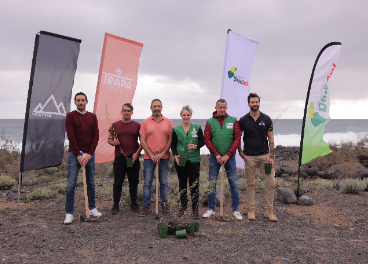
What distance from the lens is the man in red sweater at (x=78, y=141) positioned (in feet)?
15.8

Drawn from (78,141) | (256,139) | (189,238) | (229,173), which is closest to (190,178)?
(229,173)

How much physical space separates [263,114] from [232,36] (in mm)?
2954

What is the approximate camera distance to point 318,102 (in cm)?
668

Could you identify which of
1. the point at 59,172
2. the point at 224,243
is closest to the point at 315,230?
the point at 224,243

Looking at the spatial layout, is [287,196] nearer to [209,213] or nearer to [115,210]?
[209,213]

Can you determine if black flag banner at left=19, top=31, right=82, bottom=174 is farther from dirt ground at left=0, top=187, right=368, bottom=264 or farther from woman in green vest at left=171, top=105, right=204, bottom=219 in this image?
woman in green vest at left=171, top=105, right=204, bottom=219

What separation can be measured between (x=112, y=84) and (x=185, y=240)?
420cm

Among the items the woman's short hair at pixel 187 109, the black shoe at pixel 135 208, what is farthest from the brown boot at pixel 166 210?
the woman's short hair at pixel 187 109

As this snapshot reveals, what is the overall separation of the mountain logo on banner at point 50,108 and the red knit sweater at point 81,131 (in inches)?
65.9

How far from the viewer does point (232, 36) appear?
727cm

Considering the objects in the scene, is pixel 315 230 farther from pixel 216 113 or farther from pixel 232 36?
pixel 232 36

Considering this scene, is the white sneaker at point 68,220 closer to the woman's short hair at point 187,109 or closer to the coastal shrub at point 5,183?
the woman's short hair at point 187,109

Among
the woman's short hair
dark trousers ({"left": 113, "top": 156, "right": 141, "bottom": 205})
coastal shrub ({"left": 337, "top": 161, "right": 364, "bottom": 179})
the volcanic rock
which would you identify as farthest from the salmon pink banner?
coastal shrub ({"left": 337, "top": 161, "right": 364, "bottom": 179})

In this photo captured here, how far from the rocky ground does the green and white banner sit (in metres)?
1.46
